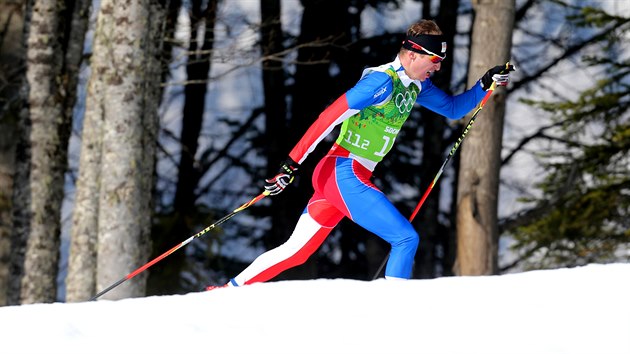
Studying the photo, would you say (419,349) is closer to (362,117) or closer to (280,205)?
(362,117)

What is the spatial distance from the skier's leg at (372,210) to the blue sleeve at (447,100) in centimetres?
64

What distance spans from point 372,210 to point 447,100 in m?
1.02

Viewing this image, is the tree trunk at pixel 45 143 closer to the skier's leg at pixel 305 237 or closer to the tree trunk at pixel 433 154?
the skier's leg at pixel 305 237

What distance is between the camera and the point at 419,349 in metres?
4.17

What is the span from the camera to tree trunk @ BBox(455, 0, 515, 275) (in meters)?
9.71

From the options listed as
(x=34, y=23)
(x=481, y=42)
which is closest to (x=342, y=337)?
(x=481, y=42)

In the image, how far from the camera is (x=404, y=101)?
6035mm

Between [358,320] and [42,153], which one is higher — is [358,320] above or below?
below

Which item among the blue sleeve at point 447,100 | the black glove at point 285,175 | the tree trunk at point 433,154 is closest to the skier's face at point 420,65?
the blue sleeve at point 447,100

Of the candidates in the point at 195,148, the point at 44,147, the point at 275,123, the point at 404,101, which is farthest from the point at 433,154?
the point at 404,101

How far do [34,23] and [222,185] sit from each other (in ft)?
34.2

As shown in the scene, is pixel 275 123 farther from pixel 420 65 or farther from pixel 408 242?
pixel 408 242

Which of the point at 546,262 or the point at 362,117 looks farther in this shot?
the point at 546,262

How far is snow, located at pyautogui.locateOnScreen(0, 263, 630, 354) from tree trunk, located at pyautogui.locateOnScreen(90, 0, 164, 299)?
3.34 meters
